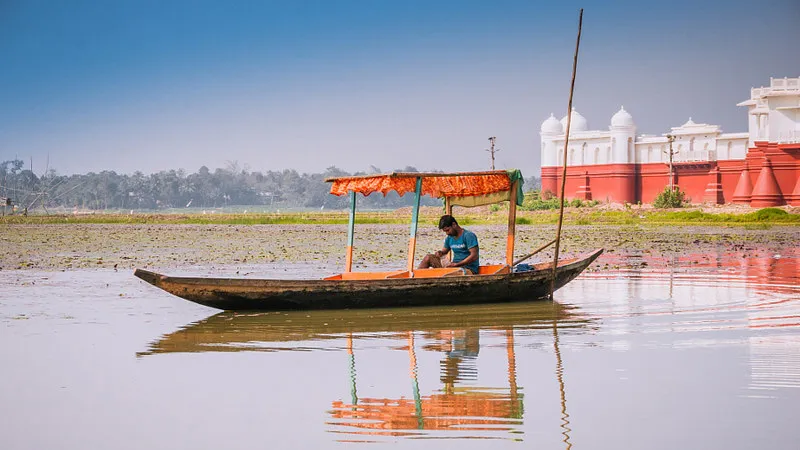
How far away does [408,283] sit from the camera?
10938 mm

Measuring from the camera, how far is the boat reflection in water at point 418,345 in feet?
19.1

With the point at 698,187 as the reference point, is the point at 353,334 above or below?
below

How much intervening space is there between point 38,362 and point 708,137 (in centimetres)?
4167

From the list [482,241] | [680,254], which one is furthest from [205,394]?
[482,241]

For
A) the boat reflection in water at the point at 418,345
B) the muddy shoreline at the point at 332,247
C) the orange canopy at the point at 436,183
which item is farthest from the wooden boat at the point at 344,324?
the muddy shoreline at the point at 332,247

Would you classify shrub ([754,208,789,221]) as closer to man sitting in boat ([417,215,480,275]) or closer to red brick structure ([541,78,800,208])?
red brick structure ([541,78,800,208])

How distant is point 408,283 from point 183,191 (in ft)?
367

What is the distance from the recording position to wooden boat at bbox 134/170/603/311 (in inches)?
412

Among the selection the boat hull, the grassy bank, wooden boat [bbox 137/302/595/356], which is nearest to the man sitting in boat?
the boat hull

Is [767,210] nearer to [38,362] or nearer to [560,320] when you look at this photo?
[560,320]

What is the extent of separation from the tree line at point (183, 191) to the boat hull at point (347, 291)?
9845 cm

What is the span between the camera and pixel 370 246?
985 inches

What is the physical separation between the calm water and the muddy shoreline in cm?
736

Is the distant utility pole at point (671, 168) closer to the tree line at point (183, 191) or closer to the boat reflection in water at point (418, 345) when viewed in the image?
the boat reflection in water at point (418, 345)
